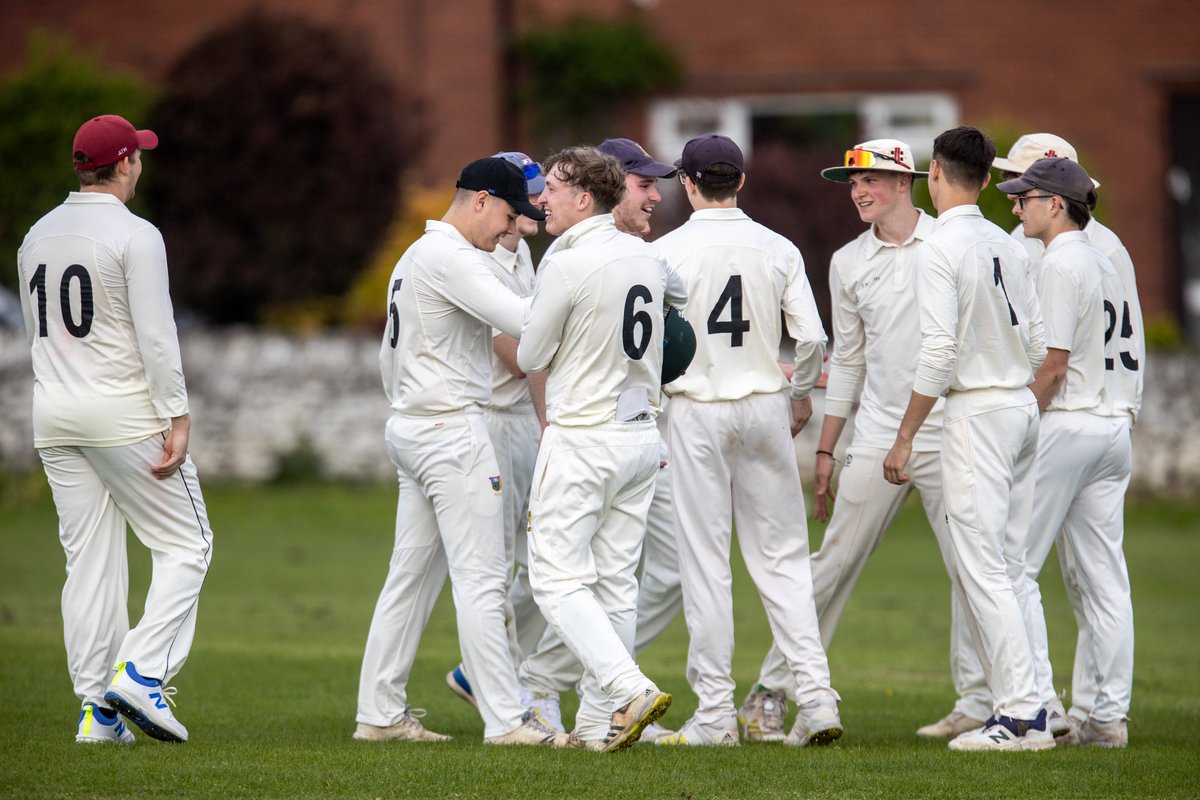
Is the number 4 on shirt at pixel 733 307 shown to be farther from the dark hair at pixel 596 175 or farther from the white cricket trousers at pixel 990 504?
the white cricket trousers at pixel 990 504

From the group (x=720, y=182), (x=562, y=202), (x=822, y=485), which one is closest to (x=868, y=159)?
(x=720, y=182)

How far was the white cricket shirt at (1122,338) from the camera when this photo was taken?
7828mm

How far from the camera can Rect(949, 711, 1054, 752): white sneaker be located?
23.4 feet

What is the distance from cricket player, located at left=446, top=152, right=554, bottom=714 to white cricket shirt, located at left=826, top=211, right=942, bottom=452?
60.8 inches

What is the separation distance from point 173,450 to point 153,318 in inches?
22.9

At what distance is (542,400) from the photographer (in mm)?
7609

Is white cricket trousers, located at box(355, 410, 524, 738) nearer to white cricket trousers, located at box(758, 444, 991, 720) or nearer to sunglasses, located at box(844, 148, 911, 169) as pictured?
white cricket trousers, located at box(758, 444, 991, 720)

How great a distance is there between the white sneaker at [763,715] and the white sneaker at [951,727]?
71 cm

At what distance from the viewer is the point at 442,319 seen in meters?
7.21

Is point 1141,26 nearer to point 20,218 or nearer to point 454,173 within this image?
point 454,173

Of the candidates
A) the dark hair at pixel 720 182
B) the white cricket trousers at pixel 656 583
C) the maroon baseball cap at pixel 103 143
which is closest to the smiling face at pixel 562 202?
the dark hair at pixel 720 182

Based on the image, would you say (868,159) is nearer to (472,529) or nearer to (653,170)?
(653,170)

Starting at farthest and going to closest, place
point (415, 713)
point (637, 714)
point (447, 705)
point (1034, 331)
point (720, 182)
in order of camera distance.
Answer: point (447, 705)
point (415, 713)
point (720, 182)
point (1034, 331)
point (637, 714)

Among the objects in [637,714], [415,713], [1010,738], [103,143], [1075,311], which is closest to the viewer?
[637,714]
